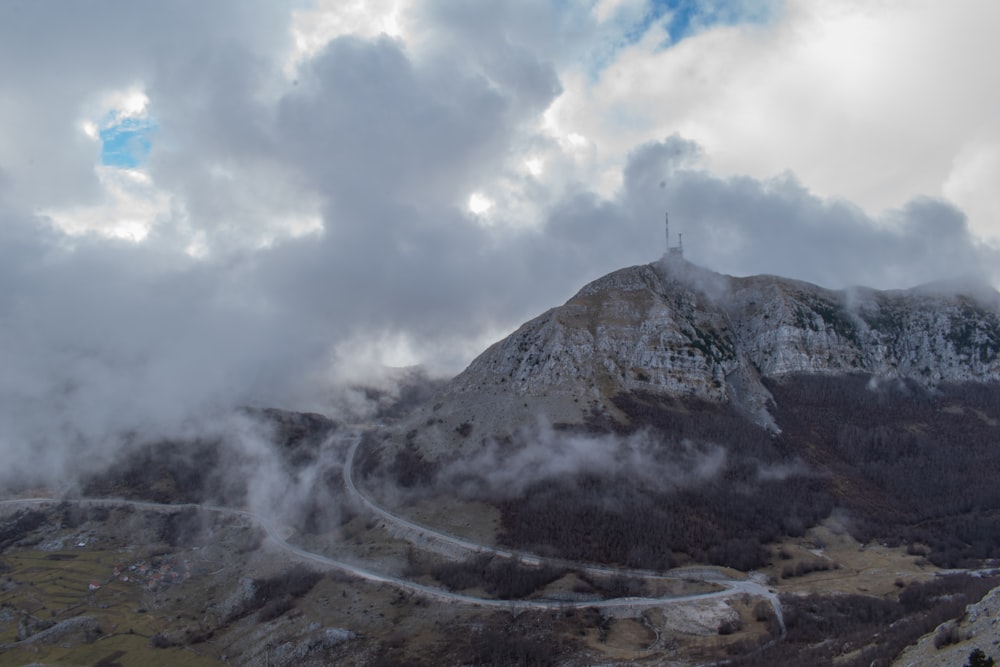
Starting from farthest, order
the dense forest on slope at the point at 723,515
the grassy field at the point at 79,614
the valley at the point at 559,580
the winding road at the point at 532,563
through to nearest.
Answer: the dense forest on slope at the point at 723,515 → the grassy field at the point at 79,614 → the winding road at the point at 532,563 → the valley at the point at 559,580

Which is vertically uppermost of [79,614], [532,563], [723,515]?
[723,515]

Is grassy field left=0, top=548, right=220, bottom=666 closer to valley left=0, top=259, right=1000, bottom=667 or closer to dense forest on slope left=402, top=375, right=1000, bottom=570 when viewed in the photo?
valley left=0, top=259, right=1000, bottom=667

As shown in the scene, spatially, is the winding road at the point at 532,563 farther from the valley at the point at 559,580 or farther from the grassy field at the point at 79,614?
the grassy field at the point at 79,614

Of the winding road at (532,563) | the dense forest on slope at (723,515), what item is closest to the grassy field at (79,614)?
the winding road at (532,563)

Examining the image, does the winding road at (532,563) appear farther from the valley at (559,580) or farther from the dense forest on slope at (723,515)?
the dense forest on slope at (723,515)

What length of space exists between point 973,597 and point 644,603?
5649cm

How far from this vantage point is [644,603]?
134250 mm

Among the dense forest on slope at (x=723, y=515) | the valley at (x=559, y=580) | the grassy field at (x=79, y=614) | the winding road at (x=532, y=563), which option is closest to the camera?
the valley at (x=559, y=580)

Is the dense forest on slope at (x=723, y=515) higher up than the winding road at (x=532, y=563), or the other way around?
the dense forest on slope at (x=723, y=515)

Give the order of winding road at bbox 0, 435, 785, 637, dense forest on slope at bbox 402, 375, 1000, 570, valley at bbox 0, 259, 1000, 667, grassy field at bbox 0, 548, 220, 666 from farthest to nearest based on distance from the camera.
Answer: dense forest on slope at bbox 402, 375, 1000, 570, grassy field at bbox 0, 548, 220, 666, winding road at bbox 0, 435, 785, 637, valley at bbox 0, 259, 1000, 667

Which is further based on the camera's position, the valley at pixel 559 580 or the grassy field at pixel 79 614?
the grassy field at pixel 79 614

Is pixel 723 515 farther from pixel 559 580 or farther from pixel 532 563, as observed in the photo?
pixel 559 580

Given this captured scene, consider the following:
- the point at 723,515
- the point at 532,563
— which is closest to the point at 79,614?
the point at 532,563

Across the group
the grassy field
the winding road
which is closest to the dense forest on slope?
the winding road
